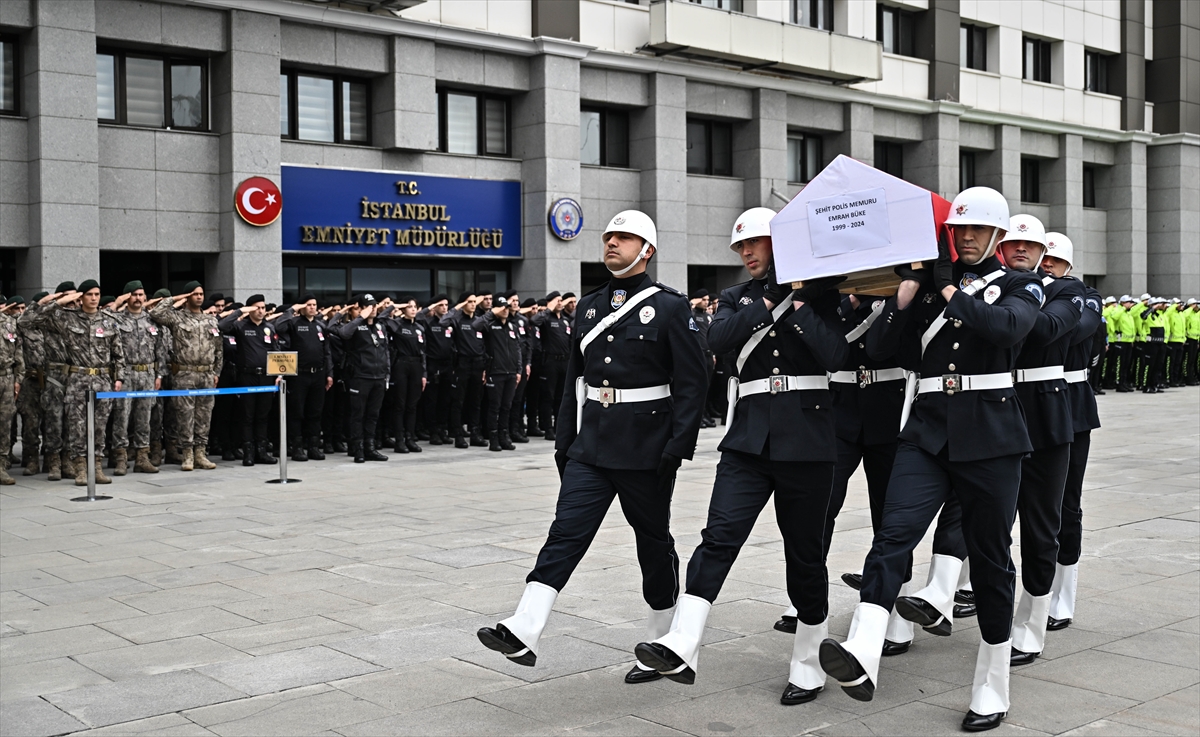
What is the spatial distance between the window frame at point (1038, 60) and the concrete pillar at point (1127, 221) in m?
4.22

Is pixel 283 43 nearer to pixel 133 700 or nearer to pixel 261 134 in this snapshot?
pixel 261 134

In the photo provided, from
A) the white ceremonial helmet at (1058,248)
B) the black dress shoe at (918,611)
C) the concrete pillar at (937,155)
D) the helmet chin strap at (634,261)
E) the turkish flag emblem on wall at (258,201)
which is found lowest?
the black dress shoe at (918,611)

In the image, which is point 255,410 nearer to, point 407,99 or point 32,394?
point 32,394

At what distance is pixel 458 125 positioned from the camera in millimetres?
24031

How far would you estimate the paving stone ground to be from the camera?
5414 mm

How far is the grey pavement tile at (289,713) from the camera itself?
207 inches

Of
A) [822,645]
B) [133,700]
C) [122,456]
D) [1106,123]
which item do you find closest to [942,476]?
[822,645]

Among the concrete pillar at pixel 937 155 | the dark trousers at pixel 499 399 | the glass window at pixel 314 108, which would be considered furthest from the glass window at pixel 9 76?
the concrete pillar at pixel 937 155

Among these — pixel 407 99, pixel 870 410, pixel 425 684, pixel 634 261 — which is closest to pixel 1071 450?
pixel 870 410

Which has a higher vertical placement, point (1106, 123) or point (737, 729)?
point (1106, 123)

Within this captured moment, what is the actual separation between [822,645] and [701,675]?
1.16 m

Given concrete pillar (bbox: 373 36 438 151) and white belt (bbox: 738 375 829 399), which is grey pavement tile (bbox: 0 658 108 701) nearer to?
white belt (bbox: 738 375 829 399)

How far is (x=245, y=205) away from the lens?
20.2 m

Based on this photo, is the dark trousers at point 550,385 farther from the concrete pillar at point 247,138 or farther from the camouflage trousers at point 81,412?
the camouflage trousers at point 81,412
